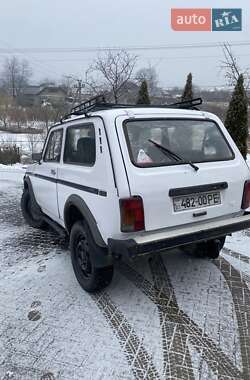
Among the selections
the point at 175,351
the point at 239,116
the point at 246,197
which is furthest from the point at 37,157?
the point at 239,116

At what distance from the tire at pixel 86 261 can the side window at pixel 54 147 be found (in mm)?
1131

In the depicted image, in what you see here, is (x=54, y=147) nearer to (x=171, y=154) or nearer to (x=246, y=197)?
(x=171, y=154)

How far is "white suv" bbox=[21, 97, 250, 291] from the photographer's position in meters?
2.75

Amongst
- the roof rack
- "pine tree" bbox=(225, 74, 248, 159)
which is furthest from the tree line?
the roof rack

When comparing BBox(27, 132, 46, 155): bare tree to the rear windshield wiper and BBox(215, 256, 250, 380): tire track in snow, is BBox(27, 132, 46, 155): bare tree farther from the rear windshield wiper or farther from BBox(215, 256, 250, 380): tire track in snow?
the rear windshield wiper

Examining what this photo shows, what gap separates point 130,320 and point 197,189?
4.42 ft

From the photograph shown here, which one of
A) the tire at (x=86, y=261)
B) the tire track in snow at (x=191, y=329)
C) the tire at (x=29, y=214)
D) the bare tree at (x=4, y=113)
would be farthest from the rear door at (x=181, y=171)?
the bare tree at (x=4, y=113)

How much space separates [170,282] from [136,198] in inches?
56.3

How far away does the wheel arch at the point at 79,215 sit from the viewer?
3010 millimetres

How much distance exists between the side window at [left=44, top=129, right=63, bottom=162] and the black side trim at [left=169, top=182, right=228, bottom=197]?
6.01 ft

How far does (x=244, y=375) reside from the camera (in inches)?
91.7

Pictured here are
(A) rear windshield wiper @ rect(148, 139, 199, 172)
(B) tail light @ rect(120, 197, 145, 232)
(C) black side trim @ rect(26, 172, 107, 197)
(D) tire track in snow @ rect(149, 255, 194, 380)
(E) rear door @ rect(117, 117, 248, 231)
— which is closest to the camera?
(D) tire track in snow @ rect(149, 255, 194, 380)

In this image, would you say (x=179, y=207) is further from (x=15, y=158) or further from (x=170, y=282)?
(x=15, y=158)

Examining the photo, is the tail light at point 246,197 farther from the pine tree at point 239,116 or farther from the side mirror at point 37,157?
the pine tree at point 239,116
